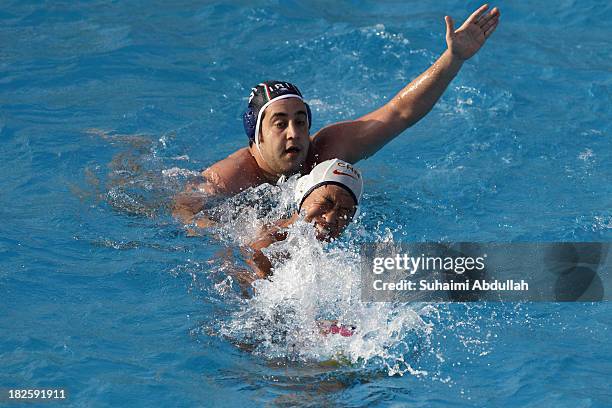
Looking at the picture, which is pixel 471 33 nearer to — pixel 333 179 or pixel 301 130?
pixel 301 130

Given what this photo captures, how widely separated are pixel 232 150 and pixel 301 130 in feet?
5.09

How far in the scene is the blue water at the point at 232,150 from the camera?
487 cm

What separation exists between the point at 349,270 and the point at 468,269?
0.71 metres

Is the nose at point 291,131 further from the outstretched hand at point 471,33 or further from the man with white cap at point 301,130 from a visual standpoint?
the outstretched hand at point 471,33

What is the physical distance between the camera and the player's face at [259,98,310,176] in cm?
624

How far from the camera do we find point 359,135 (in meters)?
6.59

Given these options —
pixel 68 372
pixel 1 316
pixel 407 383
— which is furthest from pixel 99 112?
pixel 407 383

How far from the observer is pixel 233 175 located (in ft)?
21.1

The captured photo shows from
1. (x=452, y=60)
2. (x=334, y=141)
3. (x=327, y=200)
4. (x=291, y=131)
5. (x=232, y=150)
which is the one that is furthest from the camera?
(x=232, y=150)

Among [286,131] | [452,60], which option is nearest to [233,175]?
[286,131]

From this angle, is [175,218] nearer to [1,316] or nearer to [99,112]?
[1,316]

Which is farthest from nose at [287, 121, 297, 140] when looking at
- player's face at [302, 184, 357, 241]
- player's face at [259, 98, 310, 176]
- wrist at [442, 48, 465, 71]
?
wrist at [442, 48, 465, 71]

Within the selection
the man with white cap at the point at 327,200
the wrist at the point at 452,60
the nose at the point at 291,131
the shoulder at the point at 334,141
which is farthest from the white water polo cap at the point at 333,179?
the wrist at the point at 452,60

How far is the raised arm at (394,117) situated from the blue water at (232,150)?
1.47 feet
